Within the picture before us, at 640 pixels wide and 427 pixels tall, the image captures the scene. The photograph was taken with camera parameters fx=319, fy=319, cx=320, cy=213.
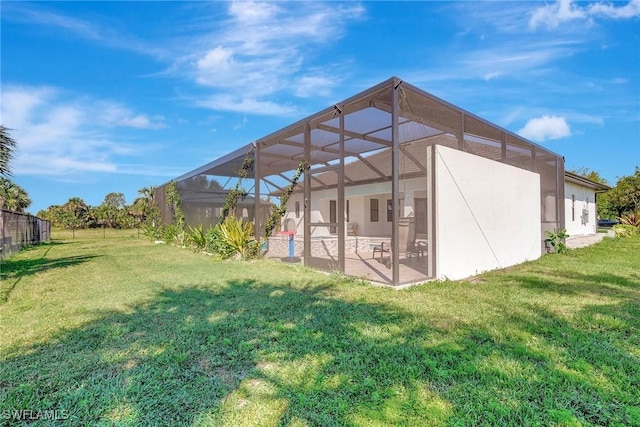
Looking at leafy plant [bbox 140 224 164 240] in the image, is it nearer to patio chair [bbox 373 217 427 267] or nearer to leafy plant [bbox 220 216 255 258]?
leafy plant [bbox 220 216 255 258]

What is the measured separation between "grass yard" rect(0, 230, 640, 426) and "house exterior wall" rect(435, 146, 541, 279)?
1277 millimetres

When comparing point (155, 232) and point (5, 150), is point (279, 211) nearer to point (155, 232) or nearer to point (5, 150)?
point (5, 150)

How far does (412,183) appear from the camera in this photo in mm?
12195

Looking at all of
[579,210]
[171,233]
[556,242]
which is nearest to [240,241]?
[171,233]

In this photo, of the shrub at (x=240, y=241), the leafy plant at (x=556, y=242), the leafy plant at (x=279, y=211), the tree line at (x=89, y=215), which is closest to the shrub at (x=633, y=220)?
the leafy plant at (x=556, y=242)

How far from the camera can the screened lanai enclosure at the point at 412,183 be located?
6.87 m

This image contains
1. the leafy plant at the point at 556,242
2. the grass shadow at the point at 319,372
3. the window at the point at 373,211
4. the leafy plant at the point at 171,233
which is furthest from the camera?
the window at the point at 373,211

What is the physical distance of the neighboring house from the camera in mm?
18125

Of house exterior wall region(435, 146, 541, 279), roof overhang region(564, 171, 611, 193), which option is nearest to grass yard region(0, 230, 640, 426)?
→ house exterior wall region(435, 146, 541, 279)

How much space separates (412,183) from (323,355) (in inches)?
394

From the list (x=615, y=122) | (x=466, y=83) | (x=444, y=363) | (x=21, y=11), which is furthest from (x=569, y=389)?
(x=615, y=122)

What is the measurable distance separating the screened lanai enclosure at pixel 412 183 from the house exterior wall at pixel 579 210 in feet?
23.8

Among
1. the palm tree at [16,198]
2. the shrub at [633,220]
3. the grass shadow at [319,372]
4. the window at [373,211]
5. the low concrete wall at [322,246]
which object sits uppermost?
the palm tree at [16,198]

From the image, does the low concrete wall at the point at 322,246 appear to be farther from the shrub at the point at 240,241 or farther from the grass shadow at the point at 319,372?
the grass shadow at the point at 319,372
